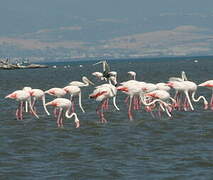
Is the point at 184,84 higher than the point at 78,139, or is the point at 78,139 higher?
the point at 184,84

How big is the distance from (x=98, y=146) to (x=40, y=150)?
178 centimetres

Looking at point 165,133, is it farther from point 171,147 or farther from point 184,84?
point 184,84

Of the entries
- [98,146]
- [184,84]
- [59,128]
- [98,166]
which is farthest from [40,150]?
[184,84]

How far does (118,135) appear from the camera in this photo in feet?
74.9

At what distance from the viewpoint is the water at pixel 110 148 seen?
16891 millimetres

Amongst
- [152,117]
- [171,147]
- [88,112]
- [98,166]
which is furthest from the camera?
[88,112]

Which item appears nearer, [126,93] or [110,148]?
[110,148]

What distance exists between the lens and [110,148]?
66.2 ft

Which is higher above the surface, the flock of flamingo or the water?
the flock of flamingo

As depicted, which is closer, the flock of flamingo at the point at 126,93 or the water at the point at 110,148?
the water at the point at 110,148

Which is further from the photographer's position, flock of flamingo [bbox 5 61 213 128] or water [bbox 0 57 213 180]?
flock of flamingo [bbox 5 61 213 128]

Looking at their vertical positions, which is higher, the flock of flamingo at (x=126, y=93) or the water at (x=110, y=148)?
the flock of flamingo at (x=126, y=93)

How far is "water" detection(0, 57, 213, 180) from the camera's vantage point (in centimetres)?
1689

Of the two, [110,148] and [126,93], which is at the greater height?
[126,93]
